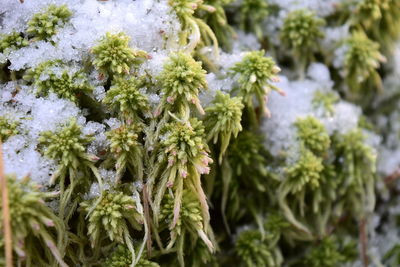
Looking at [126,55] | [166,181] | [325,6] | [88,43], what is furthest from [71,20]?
[325,6]

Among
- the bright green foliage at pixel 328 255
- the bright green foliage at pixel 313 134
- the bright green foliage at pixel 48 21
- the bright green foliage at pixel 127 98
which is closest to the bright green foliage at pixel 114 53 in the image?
the bright green foliage at pixel 127 98

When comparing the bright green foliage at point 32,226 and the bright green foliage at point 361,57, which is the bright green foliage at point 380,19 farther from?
the bright green foliage at point 32,226

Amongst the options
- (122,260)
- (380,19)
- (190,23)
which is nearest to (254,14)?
(190,23)

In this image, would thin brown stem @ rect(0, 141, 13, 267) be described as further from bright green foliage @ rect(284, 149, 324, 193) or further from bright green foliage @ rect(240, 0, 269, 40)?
bright green foliage @ rect(240, 0, 269, 40)

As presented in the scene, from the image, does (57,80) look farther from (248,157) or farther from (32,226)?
(248,157)

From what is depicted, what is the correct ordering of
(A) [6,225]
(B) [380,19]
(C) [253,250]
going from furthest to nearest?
(B) [380,19] < (C) [253,250] < (A) [6,225]
